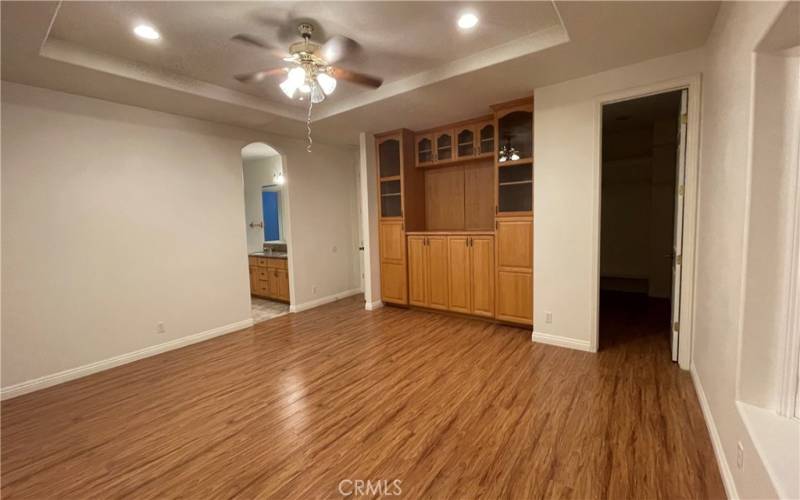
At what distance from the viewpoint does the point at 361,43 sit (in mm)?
2750

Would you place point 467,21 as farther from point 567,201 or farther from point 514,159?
point 567,201

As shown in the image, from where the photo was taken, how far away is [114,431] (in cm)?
235

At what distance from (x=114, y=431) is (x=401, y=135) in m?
4.33

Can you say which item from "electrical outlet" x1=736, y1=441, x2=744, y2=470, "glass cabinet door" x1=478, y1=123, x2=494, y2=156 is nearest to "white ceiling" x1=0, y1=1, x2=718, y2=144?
"glass cabinet door" x1=478, y1=123, x2=494, y2=156

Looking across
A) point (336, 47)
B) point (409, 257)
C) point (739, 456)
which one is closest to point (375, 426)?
point (739, 456)

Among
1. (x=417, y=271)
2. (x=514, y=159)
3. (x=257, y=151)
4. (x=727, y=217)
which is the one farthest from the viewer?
(x=257, y=151)

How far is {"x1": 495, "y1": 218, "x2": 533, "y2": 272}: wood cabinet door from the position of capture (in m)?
3.80

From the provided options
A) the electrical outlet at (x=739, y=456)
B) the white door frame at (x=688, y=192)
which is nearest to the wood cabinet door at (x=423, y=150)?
the white door frame at (x=688, y=192)

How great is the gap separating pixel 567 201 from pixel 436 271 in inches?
77.6

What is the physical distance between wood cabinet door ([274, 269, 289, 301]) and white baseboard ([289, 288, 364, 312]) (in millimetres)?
516

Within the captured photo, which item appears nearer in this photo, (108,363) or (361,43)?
(361,43)

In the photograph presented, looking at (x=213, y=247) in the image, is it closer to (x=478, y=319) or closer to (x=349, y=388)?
(x=349, y=388)

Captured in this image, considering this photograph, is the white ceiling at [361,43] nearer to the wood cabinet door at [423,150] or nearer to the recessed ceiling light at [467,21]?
the recessed ceiling light at [467,21]

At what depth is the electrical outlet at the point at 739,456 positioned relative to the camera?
58.6 inches
